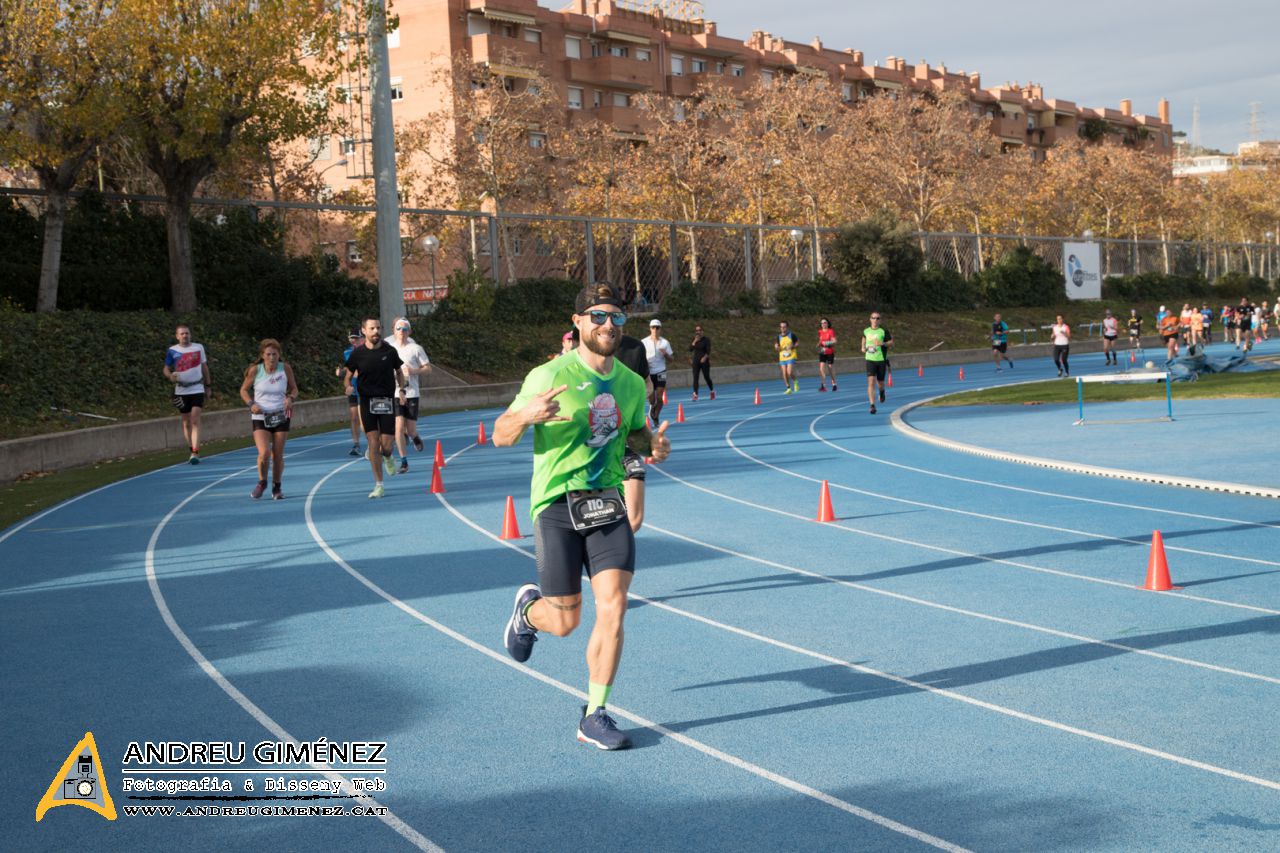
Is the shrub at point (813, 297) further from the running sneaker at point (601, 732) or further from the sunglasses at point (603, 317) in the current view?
the running sneaker at point (601, 732)

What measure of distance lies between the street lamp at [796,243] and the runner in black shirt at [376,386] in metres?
36.1

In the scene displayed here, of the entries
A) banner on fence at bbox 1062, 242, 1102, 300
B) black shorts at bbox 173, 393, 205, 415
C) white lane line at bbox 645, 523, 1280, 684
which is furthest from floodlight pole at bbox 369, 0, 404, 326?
banner on fence at bbox 1062, 242, 1102, 300

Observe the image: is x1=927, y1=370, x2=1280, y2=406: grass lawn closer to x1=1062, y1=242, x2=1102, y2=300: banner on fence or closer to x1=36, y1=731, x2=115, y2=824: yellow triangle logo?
x1=36, y1=731, x2=115, y2=824: yellow triangle logo

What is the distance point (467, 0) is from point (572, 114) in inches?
323

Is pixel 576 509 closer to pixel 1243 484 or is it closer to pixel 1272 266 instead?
pixel 1243 484

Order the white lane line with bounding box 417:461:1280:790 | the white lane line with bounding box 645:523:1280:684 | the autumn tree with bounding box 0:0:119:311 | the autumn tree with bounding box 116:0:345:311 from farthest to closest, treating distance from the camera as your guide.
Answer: the autumn tree with bounding box 116:0:345:311, the autumn tree with bounding box 0:0:119:311, the white lane line with bounding box 645:523:1280:684, the white lane line with bounding box 417:461:1280:790

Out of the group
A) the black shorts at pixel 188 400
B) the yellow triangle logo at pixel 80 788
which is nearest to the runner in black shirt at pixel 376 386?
the black shorts at pixel 188 400

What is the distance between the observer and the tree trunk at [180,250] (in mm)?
30000

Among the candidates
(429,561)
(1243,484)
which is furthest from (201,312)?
(1243,484)

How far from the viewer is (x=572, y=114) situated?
66.5 m

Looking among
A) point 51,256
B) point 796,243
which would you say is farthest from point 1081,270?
point 51,256

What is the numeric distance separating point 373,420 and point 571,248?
97.8 ft

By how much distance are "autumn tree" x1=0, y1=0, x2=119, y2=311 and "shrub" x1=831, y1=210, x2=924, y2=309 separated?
106 feet

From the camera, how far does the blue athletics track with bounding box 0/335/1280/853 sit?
5.10m
